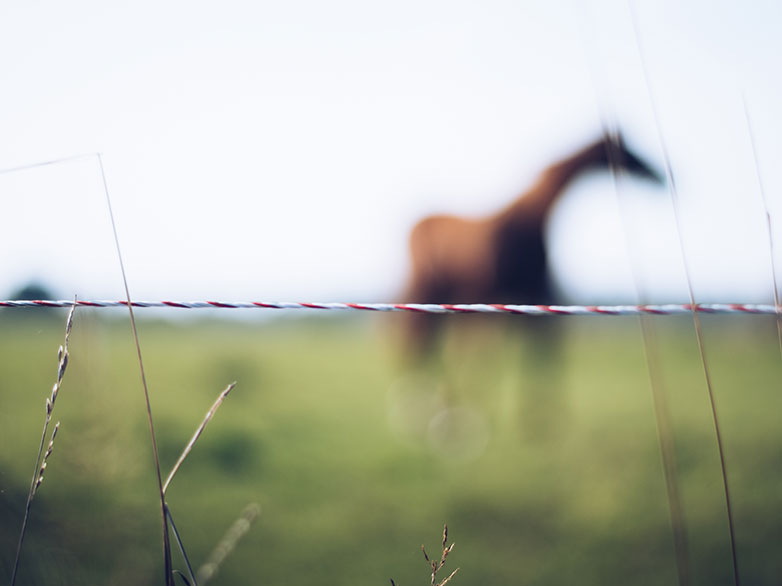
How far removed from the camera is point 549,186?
177 inches

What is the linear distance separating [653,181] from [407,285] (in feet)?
8.47

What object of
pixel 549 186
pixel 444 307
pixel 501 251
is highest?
pixel 549 186

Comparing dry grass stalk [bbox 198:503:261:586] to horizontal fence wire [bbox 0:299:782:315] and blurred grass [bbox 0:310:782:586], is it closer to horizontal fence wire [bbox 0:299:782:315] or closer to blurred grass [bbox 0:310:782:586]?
blurred grass [bbox 0:310:782:586]

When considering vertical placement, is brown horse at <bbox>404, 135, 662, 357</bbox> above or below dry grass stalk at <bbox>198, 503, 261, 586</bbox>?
above

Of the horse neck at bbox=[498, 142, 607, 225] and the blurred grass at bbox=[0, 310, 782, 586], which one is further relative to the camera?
the horse neck at bbox=[498, 142, 607, 225]

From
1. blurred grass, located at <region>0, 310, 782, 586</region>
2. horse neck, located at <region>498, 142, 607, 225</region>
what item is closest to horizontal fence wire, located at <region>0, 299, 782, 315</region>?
blurred grass, located at <region>0, 310, 782, 586</region>

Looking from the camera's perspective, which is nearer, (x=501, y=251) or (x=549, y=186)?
(x=549, y=186)

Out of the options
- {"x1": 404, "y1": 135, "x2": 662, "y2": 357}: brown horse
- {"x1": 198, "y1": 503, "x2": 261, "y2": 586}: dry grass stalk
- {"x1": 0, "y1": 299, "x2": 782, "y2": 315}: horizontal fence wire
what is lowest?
{"x1": 198, "y1": 503, "x2": 261, "y2": 586}: dry grass stalk

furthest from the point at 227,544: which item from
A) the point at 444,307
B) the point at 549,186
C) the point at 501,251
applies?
the point at 549,186

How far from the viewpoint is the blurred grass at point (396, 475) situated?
1.67 m

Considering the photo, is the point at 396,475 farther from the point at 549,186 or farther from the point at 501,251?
the point at 549,186

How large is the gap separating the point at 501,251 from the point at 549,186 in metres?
0.71

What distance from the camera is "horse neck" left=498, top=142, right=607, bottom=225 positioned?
429 cm

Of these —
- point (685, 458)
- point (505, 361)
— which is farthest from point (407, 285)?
point (685, 458)
